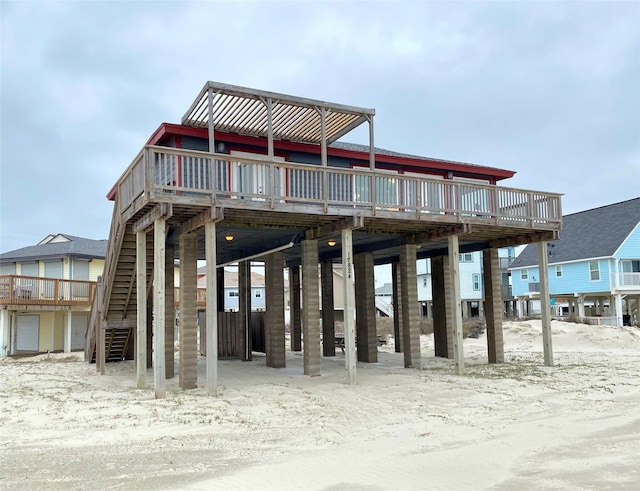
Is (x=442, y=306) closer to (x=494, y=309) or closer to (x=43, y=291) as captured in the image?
(x=494, y=309)

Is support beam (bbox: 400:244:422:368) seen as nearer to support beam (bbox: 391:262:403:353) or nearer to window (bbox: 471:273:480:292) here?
support beam (bbox: 391:262:403:353)

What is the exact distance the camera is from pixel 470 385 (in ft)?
51.3

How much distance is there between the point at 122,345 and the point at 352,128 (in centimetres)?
1238

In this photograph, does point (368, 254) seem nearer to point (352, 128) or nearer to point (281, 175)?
point (352, 128)

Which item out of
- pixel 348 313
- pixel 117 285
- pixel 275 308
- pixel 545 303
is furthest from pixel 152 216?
pixel 545 303

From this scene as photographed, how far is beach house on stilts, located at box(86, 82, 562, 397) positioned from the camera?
14.0 meters

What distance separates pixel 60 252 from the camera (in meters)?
31.3

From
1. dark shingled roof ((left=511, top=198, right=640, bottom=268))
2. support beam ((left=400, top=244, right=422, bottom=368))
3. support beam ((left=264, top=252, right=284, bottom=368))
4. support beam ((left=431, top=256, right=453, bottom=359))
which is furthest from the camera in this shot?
dark shingled roof ((left=511, top=198, right=640, bottom=268))

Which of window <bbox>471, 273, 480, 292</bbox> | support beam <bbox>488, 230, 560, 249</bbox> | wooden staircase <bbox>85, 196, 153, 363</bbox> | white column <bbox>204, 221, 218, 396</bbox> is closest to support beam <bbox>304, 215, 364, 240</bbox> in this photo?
white column <bbox>204, 221, 218, 396</bbox>

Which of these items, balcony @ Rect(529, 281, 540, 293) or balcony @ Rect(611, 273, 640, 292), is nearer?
balcony @ Rect(611, 273, 640, 292)

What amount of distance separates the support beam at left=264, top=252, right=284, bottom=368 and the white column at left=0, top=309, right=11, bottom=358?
14587 mm

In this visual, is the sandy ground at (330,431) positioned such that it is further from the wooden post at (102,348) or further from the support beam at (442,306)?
the support beam at (442,306)

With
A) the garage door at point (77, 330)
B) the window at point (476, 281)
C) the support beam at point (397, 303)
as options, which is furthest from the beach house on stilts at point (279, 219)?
the window at point (476, 281)

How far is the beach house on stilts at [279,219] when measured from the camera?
13984mm
